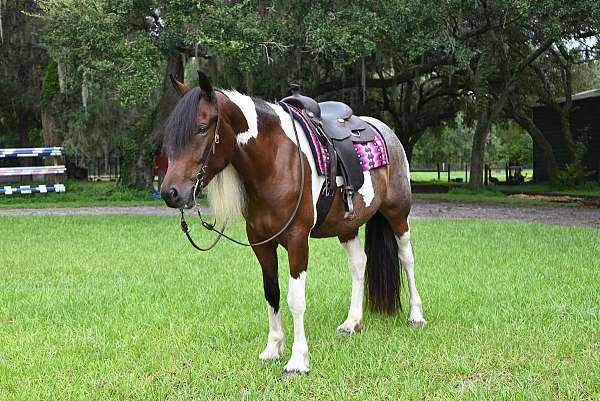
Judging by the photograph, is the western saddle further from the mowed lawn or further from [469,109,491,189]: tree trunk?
[469,109,491,189]: tree trunk

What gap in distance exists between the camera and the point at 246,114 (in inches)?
142

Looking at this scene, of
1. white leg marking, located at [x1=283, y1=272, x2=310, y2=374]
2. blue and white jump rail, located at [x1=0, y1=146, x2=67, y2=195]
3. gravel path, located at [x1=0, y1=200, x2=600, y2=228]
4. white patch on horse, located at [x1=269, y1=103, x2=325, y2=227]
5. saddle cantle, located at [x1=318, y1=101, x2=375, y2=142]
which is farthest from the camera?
blue and white jump rail, located at [x1=0, y1=146, x2=67, y2=195]

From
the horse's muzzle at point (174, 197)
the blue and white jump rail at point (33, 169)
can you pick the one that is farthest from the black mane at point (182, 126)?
the blue and white jump rail at point (33, 169)

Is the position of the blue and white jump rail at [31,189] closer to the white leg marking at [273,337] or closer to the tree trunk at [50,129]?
the tree trunk at [50,129]

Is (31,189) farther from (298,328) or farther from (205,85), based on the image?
(205,85)

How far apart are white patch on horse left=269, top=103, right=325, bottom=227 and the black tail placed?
1.18 metres


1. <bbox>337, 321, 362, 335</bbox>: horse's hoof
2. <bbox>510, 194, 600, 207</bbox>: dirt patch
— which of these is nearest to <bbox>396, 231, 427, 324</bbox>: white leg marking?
<bbox>337, 321, 362, 335</bbox>: horse's hoof

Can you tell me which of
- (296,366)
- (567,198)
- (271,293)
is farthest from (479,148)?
(296,366)

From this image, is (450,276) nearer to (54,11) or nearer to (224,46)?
(224,46)

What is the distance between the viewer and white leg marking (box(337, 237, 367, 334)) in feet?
15.2

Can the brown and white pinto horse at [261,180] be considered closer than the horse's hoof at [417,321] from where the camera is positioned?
Yes

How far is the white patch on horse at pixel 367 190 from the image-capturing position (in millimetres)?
4395

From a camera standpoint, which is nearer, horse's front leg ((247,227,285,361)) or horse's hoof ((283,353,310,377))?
horse's hoof ((283,353,310,377))

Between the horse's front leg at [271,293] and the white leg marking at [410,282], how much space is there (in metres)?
1.30
